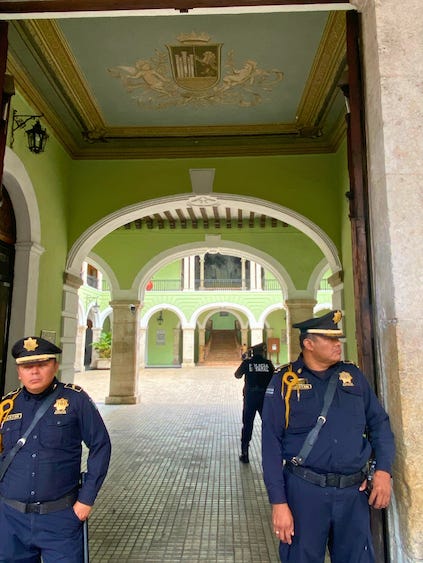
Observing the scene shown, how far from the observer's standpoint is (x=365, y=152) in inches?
96.1

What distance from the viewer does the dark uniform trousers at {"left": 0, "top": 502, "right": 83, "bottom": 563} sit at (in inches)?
75.6

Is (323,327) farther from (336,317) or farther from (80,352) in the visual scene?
(80,352)

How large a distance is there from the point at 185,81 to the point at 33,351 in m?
3.66

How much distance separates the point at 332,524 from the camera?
76.5 inches

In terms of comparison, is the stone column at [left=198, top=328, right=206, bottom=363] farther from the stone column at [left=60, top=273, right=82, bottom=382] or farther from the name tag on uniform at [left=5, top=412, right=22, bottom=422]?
the name tag on uniform at [left=5, top=412, right=22, bottom=422]

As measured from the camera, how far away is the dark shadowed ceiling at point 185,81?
3.86m

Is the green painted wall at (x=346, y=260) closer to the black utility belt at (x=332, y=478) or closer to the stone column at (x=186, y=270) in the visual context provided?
the black utility belt at (x=332, y=478)

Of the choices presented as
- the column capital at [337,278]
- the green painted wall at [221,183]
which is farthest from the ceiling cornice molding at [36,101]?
the column capital at [337,278]

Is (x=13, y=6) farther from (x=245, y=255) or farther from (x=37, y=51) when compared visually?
(x=245, y=255)

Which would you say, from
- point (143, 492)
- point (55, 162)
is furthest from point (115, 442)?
point (55, 162)

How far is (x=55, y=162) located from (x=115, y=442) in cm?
418

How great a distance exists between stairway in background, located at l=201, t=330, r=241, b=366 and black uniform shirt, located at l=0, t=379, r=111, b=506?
71.6ft

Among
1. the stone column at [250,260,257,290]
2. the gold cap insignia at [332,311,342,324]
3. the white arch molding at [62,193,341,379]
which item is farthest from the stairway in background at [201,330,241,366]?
the gold cap insignia at [332,311,342,324]

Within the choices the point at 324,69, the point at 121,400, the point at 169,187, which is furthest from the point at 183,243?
the point at 324,69
